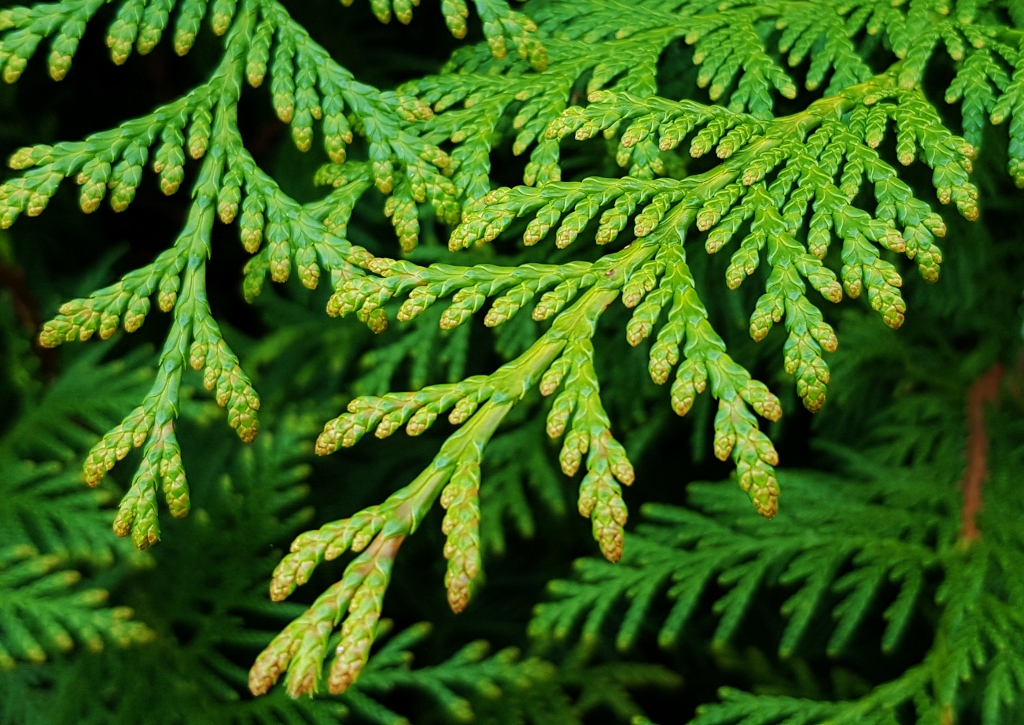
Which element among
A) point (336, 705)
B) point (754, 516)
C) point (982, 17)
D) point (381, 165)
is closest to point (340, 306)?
point (381, 165)

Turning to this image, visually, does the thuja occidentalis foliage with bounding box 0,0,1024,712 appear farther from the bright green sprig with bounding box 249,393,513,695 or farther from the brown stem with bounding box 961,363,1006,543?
the brown stem with bounding box 961,363,1006,543

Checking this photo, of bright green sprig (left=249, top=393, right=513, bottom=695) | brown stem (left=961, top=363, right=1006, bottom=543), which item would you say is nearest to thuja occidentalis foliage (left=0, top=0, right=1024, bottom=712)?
bright green sprig (left=249, top=393, right=513, bottom=695)

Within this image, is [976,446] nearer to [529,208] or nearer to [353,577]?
[529,208]

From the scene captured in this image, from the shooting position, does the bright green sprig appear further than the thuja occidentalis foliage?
No

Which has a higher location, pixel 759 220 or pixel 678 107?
pixel 678 107

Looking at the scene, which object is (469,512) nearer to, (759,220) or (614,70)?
(759,220)
